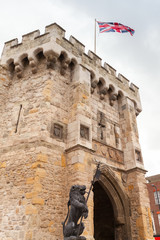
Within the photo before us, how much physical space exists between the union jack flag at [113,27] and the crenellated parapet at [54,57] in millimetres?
2060

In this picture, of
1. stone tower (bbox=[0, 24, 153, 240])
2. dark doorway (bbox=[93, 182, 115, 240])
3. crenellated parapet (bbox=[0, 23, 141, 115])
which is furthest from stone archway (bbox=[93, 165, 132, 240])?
crenellated parapet (bbox=[0, 23, 141, 115])

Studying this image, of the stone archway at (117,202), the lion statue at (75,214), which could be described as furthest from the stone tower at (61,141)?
the lion statue at (75,214)

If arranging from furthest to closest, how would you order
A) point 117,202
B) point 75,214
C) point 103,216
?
point 103,216
point 117,202
point 75,214

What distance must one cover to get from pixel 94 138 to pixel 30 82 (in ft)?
11.9

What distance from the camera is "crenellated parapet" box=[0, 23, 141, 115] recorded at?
350 inches

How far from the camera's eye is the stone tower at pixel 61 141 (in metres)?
6.45

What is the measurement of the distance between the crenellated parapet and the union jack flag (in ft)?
6.76

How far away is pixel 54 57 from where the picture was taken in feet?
28.6

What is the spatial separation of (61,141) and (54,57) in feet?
11.6

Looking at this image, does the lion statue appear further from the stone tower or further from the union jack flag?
the union jack flag

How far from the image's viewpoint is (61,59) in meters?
9.34

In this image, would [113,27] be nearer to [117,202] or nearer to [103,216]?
[117,202]

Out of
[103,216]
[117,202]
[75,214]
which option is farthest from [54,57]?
[103,216]

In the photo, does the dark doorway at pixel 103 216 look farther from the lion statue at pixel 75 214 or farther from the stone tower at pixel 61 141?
the lion statue at pixel 75 214
